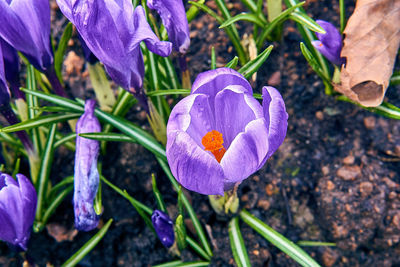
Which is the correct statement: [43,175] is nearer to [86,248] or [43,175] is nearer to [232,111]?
[86,248]

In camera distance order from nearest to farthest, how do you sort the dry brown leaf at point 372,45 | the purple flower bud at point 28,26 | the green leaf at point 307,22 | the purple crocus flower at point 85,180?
1. the purple flower bud at point 28,26
2. the purple crocus flower at point 85,180
3. the green leaf at point 307,22
4. the dry brown leaf at point 372,45

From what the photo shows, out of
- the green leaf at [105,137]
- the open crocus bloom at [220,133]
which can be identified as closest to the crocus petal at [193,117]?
the open crocus bloom at [220,133]

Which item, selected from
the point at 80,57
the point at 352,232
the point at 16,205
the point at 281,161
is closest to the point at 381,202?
the point at 352,232

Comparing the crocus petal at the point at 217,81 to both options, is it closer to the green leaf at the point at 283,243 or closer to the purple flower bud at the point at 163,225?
the purple flower bud at the point at 163,225

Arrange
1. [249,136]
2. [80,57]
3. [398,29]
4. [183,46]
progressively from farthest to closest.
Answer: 1. [80,57]
2. [398,29]
3. [183,46]
4. [249,136]

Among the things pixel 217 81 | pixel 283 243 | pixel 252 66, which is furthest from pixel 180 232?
pixel 252 66

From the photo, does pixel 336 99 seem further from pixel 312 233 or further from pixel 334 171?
pixel 312 233
